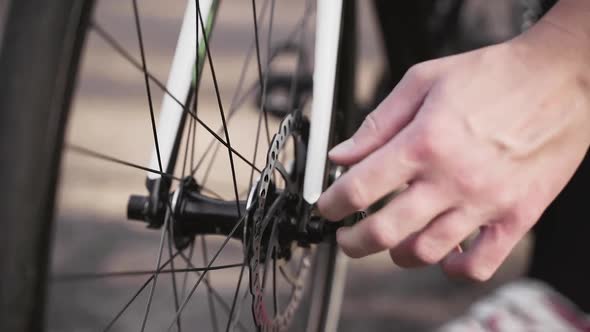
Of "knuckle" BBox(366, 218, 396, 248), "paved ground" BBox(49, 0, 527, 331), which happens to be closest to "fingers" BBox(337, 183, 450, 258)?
"knuckle" BBox(366, 218, 396, 248)

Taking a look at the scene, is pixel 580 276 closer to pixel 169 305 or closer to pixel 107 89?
pixel 169 305

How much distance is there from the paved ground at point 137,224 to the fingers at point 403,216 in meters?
0.37

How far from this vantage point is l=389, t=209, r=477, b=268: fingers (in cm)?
53

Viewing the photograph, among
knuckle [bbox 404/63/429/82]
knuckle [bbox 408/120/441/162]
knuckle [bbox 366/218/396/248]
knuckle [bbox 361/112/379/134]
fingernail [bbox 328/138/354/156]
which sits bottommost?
knuckle [bbox 366/218/396/248]

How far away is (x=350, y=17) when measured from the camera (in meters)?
0.84

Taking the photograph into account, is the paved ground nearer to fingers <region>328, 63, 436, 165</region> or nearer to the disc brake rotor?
the disc brake rotor

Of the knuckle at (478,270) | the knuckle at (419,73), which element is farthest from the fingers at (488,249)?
the knuckle at (419,73)

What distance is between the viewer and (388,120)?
21.3 inches

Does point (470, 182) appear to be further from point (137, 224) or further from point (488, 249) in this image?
point (137, 224)

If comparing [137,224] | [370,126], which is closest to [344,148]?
[370,126]

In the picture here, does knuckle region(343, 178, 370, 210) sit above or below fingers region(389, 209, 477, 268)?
above

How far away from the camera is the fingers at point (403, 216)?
510 millimetres

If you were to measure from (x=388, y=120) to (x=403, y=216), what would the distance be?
Result: 6cm

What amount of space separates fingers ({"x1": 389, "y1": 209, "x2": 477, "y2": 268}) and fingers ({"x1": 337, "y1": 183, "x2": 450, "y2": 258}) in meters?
0.01
